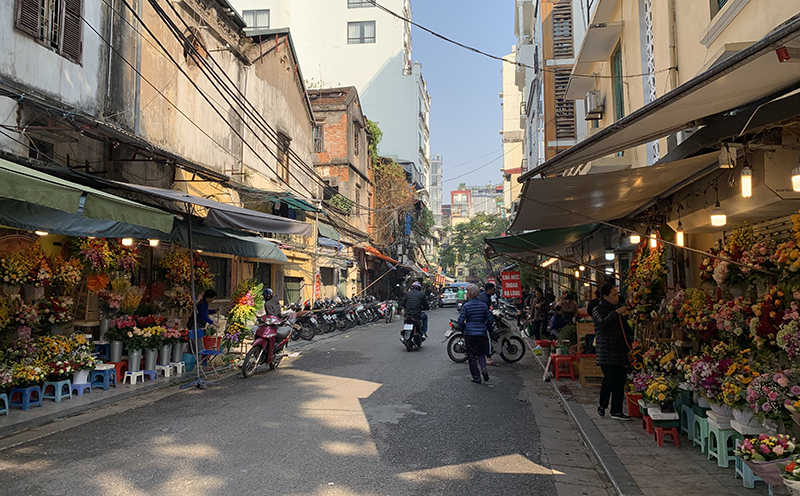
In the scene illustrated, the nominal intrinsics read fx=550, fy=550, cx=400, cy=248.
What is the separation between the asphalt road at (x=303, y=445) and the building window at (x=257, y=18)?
36.4m

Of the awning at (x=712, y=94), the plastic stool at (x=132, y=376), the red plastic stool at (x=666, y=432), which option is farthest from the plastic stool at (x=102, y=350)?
the red plastic stool at (x=666, y=432)

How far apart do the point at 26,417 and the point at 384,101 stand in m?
41.7

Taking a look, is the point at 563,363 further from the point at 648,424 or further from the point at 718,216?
the point at 718,216

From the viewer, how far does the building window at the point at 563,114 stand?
66.9ft

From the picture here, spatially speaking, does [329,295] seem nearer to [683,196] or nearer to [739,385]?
[683,196]

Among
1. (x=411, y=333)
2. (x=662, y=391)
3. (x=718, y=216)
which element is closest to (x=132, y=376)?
(x=411, y=333)

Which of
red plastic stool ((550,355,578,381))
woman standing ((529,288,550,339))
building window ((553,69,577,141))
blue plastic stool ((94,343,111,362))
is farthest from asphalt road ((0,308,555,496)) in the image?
building window ((553,69,577,141))

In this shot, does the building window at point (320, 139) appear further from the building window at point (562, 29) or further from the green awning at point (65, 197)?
the green awning at point (65, 197)

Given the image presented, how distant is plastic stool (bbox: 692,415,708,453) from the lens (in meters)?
5.43

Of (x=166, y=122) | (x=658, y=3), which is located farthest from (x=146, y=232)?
(x=658, y=3)

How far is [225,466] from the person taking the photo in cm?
510

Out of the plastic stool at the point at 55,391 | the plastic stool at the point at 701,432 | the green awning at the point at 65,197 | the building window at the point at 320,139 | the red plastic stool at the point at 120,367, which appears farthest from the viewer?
the building window at the point at 320,139

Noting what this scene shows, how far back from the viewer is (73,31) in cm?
988

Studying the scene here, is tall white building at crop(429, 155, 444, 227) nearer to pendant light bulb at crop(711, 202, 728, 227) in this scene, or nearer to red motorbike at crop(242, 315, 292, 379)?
red motorbike at crop(242, 315, 292, 379)
